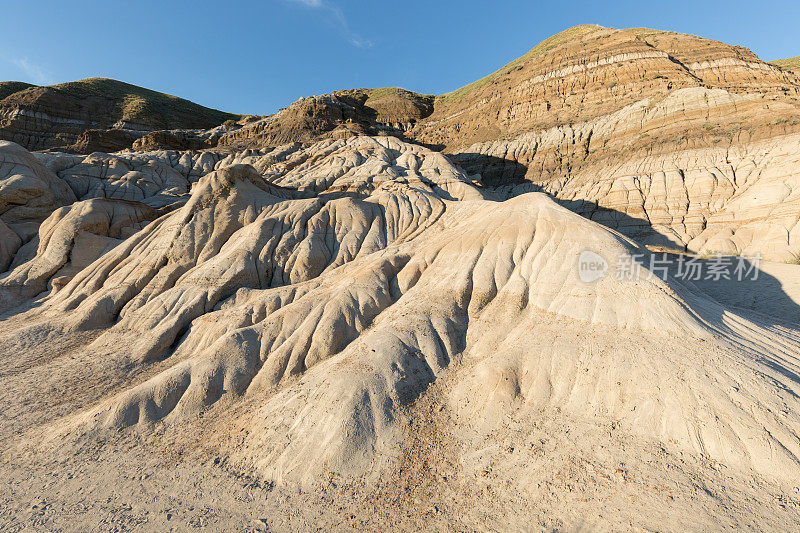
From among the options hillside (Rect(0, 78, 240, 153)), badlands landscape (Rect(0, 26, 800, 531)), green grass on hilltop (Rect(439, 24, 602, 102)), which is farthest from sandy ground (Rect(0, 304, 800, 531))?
green grass on hilltop (Rect(439, 24, 602, 102))

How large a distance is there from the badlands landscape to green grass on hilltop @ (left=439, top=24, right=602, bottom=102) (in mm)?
52442

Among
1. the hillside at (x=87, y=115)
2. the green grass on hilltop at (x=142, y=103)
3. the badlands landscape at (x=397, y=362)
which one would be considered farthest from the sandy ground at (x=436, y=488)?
the green grass on hilltop at (x=142, y=103)

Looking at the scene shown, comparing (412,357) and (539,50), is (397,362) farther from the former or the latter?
(539,50)

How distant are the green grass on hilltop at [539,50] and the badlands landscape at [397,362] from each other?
52.4 m

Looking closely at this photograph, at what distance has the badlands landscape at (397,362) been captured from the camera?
6.92m

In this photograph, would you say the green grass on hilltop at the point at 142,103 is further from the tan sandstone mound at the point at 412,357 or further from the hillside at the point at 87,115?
the tan sandstone mound at the point at 412,357

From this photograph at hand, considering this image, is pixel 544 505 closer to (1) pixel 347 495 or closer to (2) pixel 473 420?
(2) pixel 473 420

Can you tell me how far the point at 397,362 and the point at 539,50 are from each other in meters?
94.9

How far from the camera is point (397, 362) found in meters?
10.3

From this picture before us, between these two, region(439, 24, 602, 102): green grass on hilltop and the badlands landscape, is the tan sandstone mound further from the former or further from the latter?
region(439, 24, 602, 102): green grass on hilltop

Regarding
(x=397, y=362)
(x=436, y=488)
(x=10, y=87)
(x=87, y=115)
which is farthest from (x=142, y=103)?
(x=436, y=488)

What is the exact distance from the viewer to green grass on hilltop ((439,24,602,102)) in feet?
222

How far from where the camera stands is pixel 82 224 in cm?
2244

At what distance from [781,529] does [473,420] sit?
6.02 m
